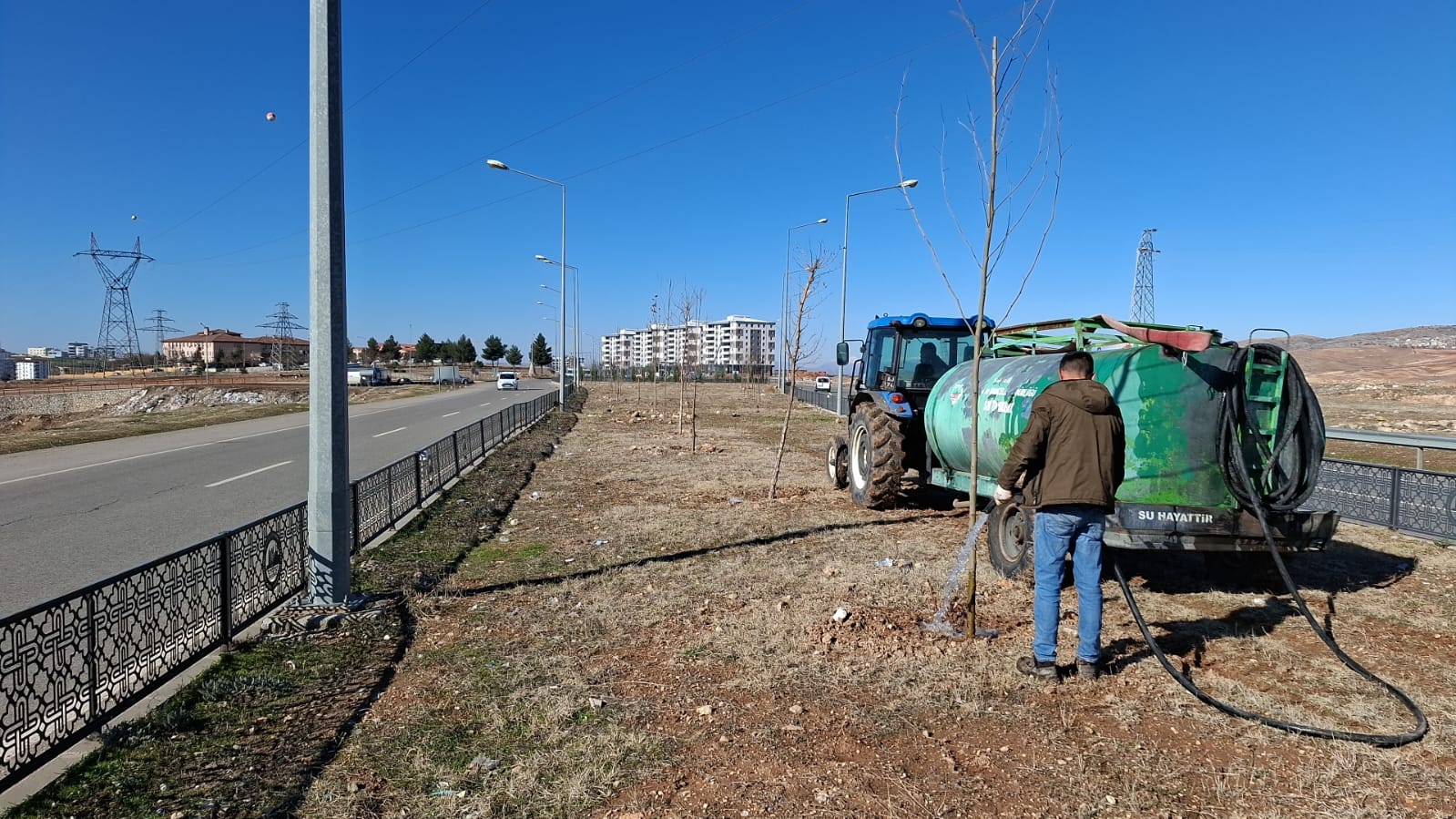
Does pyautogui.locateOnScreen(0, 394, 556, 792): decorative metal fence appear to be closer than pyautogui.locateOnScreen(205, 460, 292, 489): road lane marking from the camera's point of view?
Yes

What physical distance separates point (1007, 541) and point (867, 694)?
3.32m

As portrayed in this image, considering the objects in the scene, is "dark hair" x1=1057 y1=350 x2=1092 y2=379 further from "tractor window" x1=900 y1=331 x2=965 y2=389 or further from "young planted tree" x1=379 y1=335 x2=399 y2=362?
"young planted tree" x1=379 y1=335 x2=399 y2=362

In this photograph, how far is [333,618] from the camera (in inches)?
215

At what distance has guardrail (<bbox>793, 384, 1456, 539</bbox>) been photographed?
8484 mm

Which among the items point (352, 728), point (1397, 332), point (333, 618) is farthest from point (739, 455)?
point (1397, 332)

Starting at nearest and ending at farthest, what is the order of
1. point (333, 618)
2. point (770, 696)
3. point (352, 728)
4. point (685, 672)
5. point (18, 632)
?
point (18, 632)
point (352, 728)
point (770, 696)
point (685, 672)
point (333, 618)

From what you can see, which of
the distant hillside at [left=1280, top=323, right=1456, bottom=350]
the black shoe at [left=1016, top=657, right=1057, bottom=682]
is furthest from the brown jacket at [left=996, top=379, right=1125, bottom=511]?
the distant hillside at [left=1280, top=323, right=1456, bottom=350]

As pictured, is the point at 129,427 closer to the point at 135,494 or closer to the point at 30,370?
the point at 135,494

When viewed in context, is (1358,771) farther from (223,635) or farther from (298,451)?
(298,451)

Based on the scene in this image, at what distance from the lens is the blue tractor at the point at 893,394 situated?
384 inches

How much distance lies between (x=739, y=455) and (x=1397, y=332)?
392 ft

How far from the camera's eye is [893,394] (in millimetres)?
10117

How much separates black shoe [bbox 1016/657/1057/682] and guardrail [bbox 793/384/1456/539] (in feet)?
19.9

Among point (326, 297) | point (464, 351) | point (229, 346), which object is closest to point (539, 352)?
point (464, 351)
